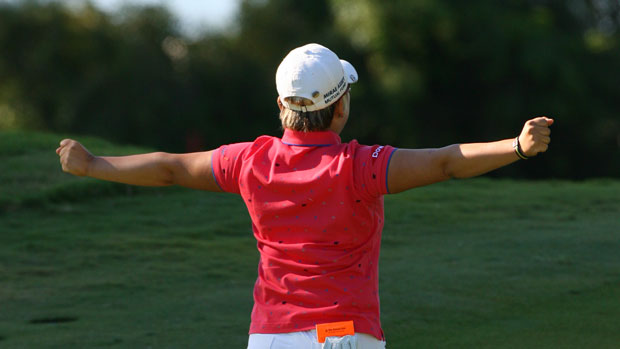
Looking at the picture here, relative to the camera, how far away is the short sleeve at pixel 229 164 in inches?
107

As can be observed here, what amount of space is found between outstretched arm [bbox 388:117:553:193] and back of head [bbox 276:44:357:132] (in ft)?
0.86

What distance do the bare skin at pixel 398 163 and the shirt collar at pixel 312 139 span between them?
5 cm

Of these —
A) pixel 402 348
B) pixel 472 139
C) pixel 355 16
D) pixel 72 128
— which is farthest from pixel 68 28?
pixel 402 348

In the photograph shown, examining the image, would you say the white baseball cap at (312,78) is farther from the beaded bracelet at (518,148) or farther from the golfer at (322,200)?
the beaded bracelet at (518,148)

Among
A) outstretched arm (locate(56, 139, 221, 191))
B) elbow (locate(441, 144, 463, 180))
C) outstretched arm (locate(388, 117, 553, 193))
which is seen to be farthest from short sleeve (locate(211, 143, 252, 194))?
elbow (locate(441, 144, 463, 180))

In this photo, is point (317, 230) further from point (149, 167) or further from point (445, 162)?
point (149, 167)

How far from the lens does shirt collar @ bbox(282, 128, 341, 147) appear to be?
8.64 feet

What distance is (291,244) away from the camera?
8.46 feet

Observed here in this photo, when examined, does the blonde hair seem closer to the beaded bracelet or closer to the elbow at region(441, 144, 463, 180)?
the elbow at region(441, 144, 463, 180)

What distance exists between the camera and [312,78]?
8.50ft

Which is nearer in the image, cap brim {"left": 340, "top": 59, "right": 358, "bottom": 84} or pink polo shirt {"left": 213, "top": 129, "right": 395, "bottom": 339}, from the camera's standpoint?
pink polo shirt {"left": 213, "top": 129, "right": 395, "bottom": 339}

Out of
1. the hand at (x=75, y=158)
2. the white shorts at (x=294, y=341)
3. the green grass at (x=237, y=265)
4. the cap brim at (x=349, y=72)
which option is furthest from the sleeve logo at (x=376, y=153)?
the green grass at (x=237, y=265)

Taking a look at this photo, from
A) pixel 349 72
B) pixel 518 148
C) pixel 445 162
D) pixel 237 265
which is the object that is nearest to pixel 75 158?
pixel 349 72

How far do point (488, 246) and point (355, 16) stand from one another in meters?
16.6
